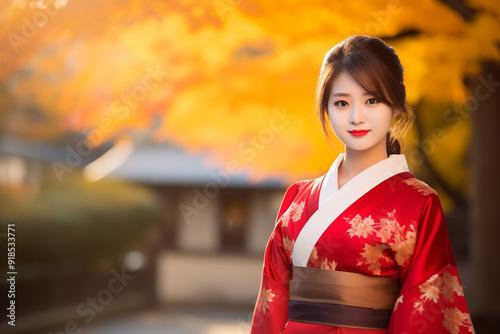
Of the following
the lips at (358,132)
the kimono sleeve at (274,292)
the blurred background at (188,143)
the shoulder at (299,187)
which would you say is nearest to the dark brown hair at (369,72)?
the lips at (358,132)

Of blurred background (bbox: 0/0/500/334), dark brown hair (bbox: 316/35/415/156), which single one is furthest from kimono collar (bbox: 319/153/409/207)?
blurred background (bbox: 0/0/500/334)

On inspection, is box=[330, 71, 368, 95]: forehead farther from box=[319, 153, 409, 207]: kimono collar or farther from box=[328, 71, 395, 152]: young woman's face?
box=[319, 153, 409, 207]: kimono collar

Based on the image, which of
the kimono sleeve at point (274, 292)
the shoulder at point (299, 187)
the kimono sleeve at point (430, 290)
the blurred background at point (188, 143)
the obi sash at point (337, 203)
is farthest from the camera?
the blurred background at point (188, 143)

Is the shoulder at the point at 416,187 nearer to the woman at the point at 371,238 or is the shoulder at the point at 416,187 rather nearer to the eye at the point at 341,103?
the woman at the point at 371,238

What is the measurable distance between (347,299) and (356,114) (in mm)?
566

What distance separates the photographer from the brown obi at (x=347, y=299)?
1777mm

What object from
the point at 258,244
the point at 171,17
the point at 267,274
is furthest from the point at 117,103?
the point at 258,244

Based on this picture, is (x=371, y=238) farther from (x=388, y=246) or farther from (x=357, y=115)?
(x=357, y=115)

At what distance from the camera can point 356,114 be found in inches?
70.5

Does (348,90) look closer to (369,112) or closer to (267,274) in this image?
(369,112)

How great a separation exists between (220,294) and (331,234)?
11.1m

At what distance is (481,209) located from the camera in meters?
5.03

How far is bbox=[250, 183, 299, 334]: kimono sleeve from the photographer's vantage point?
1.98m

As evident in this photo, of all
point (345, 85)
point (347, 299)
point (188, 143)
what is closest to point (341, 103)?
point (345, 85)
